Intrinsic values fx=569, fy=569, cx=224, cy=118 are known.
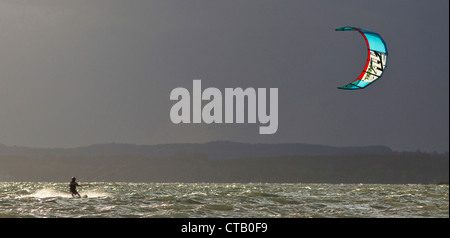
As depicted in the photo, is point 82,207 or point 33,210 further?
point 82,207

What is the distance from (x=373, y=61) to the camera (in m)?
25.1

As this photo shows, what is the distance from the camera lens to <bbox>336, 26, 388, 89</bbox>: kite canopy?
24219mm

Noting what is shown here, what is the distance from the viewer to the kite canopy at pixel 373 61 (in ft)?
79.5
